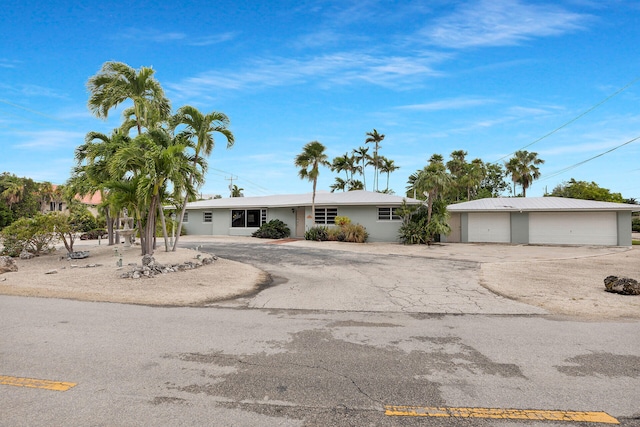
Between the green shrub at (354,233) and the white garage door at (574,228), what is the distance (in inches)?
410

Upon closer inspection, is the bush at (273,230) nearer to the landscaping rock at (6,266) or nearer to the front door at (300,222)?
the front door at (300,222)

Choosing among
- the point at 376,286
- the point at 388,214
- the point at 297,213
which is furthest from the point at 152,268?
the point at 297,213

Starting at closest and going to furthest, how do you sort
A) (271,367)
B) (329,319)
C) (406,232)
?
(271,367) → (329,319) → (406,232)

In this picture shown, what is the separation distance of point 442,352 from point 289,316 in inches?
113

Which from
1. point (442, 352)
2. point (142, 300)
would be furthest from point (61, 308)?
point (442, 352)

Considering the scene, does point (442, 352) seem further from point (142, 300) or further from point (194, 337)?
point (142, 300)

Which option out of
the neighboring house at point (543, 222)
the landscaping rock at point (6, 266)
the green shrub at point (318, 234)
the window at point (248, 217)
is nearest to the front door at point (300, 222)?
the green shrub at point (318, 234)

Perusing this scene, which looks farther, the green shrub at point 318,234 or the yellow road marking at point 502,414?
the green shrub at point 318,234

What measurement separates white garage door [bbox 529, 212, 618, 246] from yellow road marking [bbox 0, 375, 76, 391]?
81.2ft

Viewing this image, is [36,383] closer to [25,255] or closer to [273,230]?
[25,255]

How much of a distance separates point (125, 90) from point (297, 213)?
49.8 ft

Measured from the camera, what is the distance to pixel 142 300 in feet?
25.8

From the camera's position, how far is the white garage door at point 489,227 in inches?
917

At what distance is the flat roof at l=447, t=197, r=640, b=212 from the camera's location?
20938 mm
